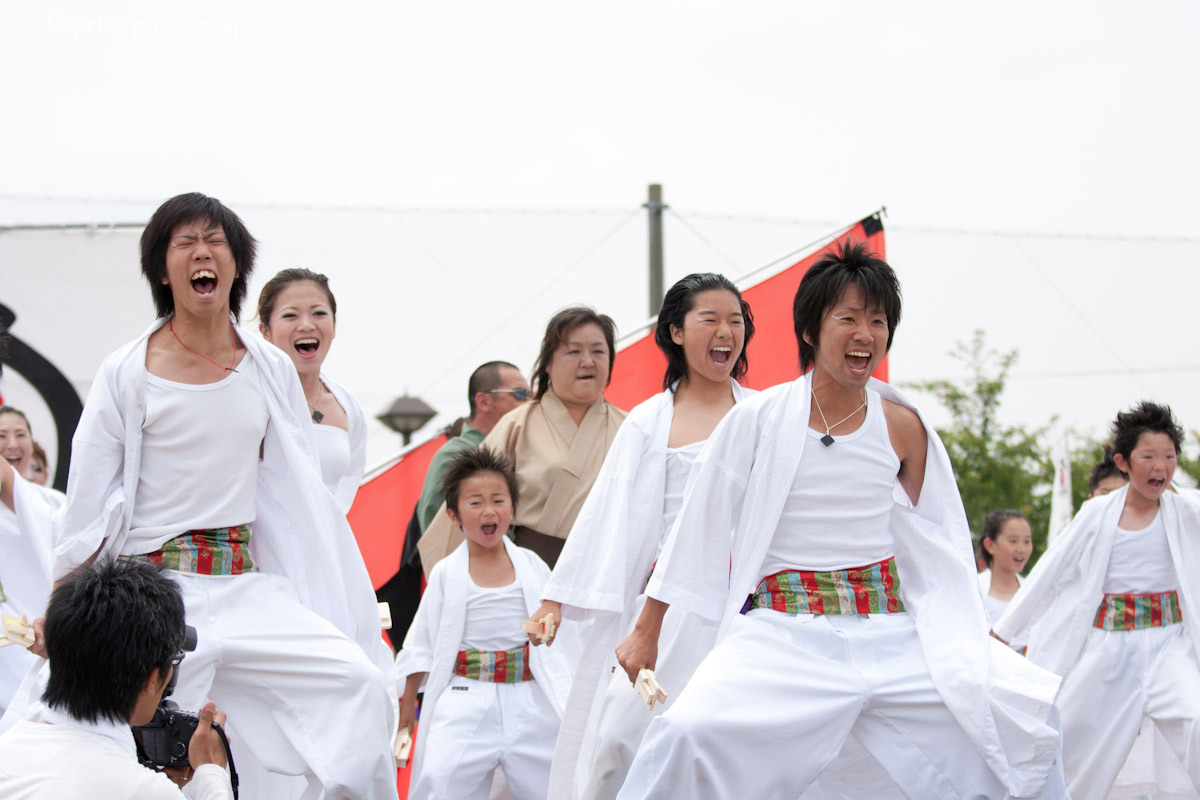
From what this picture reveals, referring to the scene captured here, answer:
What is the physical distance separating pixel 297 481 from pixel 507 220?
4.83 meters

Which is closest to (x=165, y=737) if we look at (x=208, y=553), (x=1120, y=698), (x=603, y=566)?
(x=208, y=553)

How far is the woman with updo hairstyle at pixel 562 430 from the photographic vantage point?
20.2 feet

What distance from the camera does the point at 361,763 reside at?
12.5ft

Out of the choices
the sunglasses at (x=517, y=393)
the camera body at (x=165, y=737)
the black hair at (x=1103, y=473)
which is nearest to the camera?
the camera body at (x=165, y=737)

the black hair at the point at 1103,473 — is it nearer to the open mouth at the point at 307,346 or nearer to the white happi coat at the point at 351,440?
the white happi coat at the point at 351,440

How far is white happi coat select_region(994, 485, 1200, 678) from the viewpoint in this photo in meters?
6.45

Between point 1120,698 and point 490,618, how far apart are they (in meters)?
3.04

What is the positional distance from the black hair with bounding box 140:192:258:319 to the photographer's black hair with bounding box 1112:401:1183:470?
440 centimetres

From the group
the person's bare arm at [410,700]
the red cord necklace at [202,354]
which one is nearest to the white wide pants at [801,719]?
the red cord necklace at [202,354]

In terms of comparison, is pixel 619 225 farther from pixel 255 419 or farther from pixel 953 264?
pixel 255 419

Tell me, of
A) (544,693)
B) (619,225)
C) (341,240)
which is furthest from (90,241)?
(544,693)

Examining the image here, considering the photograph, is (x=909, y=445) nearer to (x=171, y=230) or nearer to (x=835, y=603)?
(x=835, y=603)

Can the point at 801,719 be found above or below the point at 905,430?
below

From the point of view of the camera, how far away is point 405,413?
8273mm
